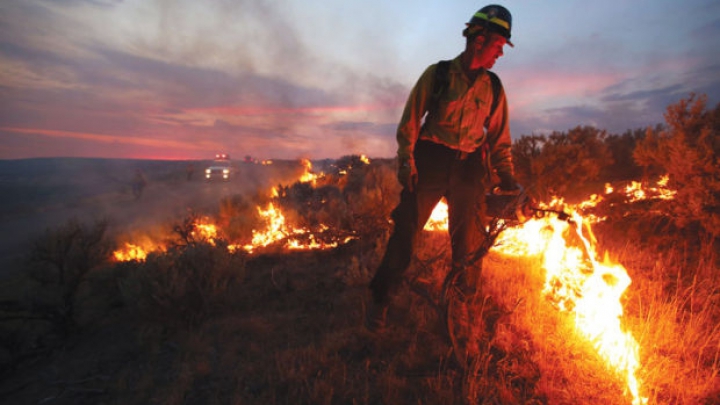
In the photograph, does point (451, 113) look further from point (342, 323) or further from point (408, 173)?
point (342, 323)

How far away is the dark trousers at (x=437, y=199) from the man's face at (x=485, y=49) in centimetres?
A: 70

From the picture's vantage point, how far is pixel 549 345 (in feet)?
8.91

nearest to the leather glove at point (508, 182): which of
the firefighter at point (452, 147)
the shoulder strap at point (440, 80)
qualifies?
the firefighter at point (452, 147)

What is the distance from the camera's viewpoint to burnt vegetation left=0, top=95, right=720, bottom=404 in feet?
7.98

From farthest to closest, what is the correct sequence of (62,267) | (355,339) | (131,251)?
(131,251)
(62,267)
(355,339)

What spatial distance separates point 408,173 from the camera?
259cm

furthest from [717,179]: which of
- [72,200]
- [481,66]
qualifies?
[72,200]

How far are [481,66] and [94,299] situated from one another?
5.92 metres

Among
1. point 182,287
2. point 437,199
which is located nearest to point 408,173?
point 437,199

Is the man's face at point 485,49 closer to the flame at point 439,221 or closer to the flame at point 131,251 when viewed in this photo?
the flame at point 439,221

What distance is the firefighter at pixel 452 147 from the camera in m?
2.63

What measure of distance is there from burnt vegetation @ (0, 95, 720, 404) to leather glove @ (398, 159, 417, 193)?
1.94 ft

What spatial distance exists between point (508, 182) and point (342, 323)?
2.21m

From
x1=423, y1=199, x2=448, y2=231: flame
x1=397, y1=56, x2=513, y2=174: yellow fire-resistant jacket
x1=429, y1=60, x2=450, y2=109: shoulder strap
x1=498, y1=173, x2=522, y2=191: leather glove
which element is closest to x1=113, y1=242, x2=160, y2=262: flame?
x1=423, y1=199, x2=448, y2=231: flame
